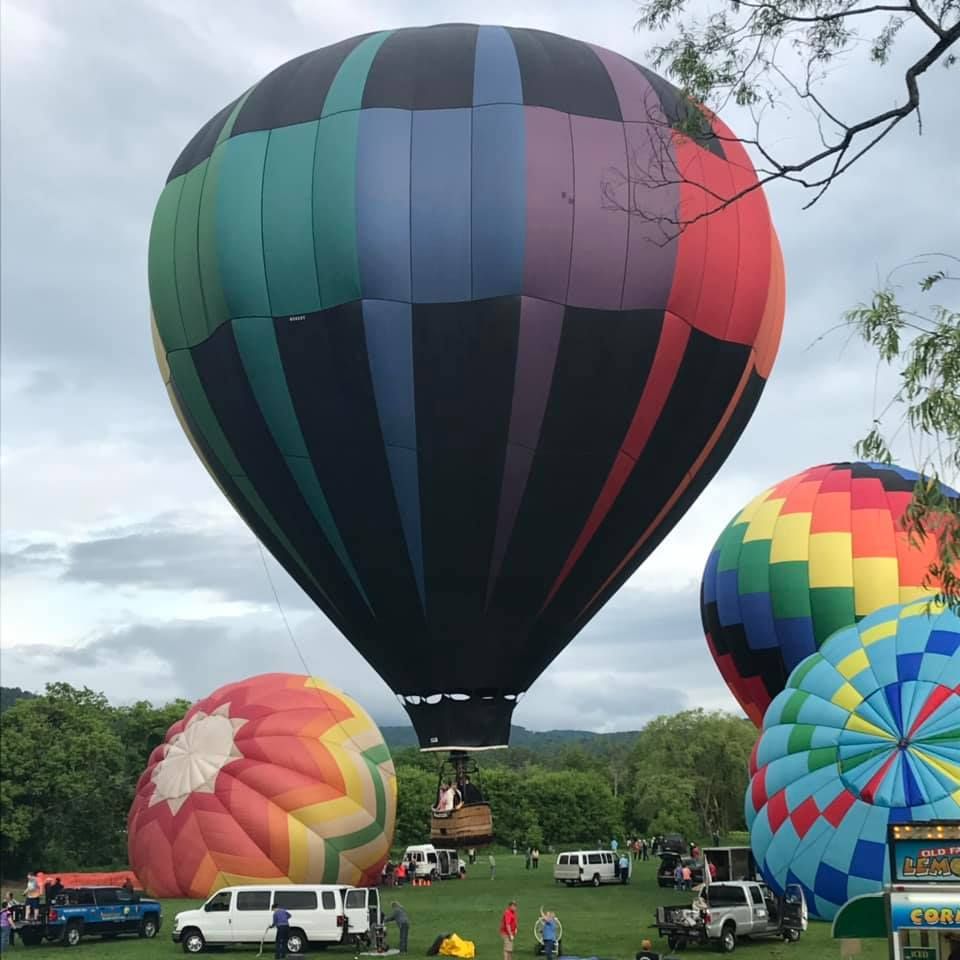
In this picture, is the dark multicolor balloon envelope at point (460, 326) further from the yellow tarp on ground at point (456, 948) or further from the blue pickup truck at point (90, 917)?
the blue pickup truck at point (90, 917)

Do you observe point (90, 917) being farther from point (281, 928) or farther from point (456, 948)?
point (456, 948)

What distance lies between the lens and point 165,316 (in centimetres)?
2291

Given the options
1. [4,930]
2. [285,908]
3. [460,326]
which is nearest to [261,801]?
[4,930]

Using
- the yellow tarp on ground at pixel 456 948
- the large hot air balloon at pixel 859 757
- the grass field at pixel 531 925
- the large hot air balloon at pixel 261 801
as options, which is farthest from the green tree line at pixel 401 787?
the large hot air balloon at pixel 859 757

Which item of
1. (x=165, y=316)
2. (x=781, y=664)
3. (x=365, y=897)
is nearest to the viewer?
(x=365, y=897)

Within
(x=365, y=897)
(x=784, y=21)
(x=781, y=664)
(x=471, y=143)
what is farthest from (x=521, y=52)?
(x=781, y=664)

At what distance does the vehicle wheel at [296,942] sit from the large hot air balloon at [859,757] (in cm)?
745

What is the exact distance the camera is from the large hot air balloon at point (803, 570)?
32688 millimetres

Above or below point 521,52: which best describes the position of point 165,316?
below

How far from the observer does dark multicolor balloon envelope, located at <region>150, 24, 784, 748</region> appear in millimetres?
20062

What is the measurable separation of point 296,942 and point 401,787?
37156 millimetres

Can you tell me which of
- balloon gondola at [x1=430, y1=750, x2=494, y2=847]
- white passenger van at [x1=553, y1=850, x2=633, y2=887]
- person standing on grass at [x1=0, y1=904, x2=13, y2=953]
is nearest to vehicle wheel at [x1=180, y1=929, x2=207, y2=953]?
person standing on grass at [x1=0, y1=904, x2=13, y2=953]

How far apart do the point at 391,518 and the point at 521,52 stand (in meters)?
7.68

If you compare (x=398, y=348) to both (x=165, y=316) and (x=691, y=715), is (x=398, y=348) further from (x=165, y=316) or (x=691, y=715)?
(x=691, y=715)
